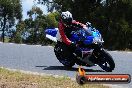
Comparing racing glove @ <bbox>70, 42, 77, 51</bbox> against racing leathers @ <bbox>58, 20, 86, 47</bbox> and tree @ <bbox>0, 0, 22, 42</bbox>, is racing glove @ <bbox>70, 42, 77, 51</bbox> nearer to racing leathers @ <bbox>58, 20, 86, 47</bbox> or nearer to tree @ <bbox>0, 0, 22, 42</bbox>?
racing leathers @ <bbox>58, 20, 86, 47</bbox>

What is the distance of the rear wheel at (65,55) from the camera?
12.7 meters

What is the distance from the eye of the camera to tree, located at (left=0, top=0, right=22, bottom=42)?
75.2 meters

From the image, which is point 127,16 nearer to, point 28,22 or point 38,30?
point 38,30

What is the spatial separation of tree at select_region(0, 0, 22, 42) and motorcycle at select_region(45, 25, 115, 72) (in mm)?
62380

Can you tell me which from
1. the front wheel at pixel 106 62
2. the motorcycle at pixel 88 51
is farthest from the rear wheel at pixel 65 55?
the front wheel at pixel 106 62

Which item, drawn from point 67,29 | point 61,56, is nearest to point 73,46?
point 67,29

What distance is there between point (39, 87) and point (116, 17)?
3539 centimetres

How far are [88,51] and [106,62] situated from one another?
531 millimetres

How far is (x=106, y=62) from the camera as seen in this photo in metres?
12.1

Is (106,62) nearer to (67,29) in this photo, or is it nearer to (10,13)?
(67,29)

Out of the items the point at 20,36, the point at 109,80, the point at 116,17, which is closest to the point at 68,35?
the point at 109,80

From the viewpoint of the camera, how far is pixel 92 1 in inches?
1839

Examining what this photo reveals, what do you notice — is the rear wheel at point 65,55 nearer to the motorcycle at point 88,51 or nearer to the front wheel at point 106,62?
the motorcycle at point 88,51

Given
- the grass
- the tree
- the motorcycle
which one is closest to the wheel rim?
the motorcycle
